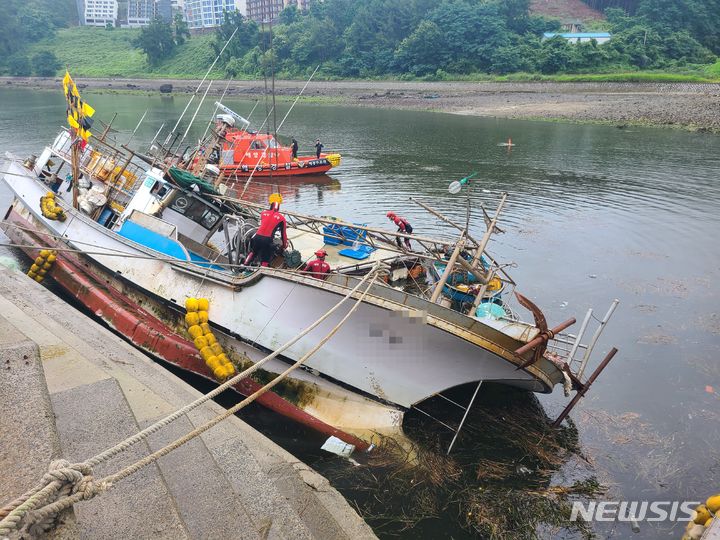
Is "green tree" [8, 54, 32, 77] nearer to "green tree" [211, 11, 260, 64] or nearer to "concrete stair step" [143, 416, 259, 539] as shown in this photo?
"green tree" [211, 11, 260, 64]

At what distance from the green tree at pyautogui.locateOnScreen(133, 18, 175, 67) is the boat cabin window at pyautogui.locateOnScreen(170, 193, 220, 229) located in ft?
296

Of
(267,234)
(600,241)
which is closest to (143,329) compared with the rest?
(267,234)

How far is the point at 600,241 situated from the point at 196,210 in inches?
534

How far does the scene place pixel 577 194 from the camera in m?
22.8

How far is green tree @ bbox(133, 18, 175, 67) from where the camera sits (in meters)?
86.4

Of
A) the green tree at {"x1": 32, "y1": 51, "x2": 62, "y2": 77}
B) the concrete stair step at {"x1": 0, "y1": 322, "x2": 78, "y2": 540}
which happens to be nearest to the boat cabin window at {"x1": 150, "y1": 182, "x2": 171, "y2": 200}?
the concrete stair step at {"x1": 0, "y1": 322, "x2": 78, "y2": 540}

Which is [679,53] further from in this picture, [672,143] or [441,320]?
[441,320]

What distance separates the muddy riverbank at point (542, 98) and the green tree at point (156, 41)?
22542mm

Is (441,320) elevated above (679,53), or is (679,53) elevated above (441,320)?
(679,53)

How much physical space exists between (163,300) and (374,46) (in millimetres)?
69384

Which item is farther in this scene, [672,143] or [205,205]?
[672,143]

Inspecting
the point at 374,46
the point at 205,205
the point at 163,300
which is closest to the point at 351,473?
the point at 163,300

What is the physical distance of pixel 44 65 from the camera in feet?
290

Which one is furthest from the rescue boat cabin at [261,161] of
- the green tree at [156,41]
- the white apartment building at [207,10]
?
the white apartment building at [207,10]
